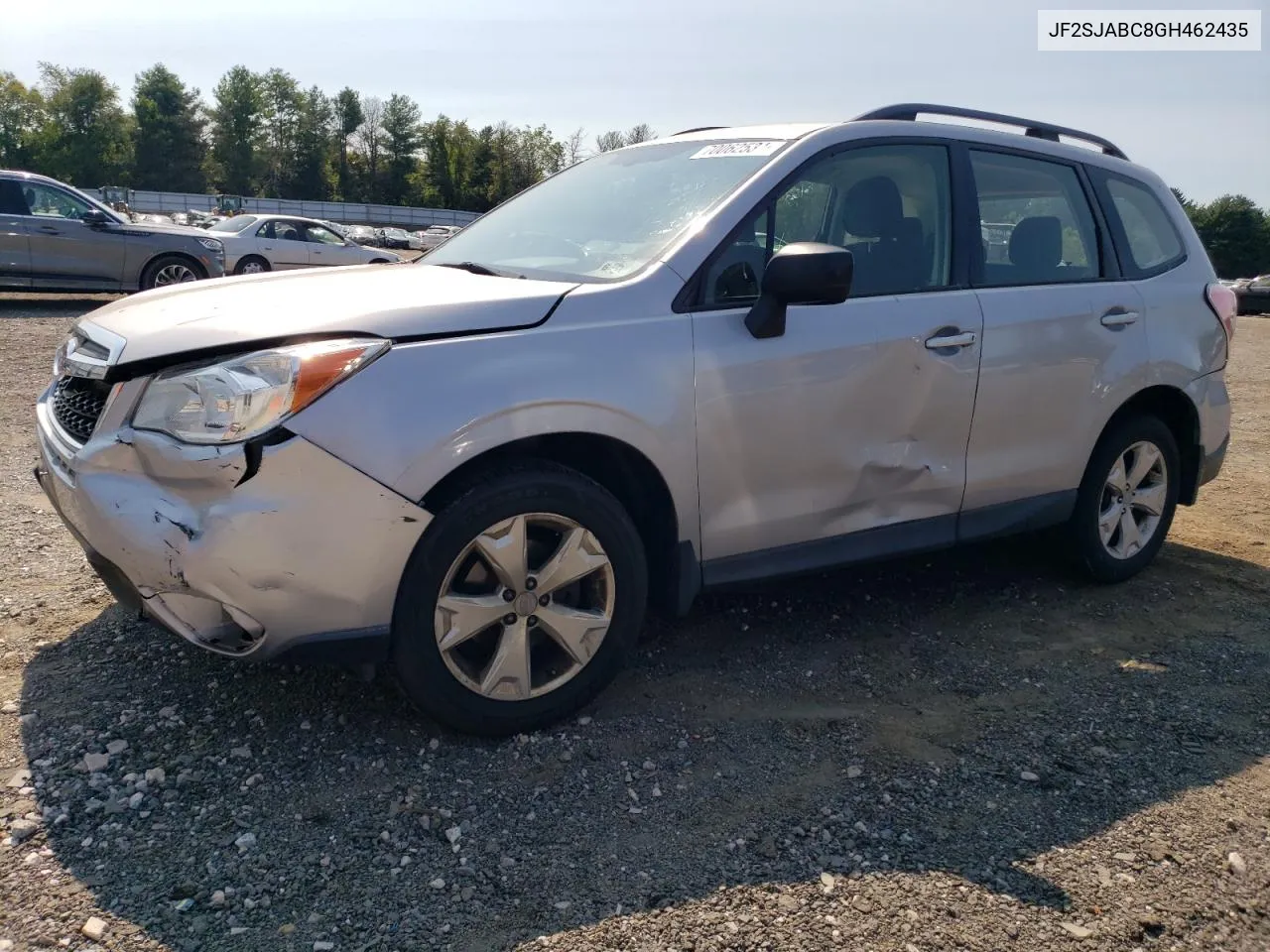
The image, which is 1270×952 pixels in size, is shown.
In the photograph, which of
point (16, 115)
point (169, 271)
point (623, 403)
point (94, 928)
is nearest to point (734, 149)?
point (623, 403)

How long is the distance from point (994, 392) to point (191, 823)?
305 centimetres

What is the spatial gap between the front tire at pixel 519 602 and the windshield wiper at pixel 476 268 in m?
0.82

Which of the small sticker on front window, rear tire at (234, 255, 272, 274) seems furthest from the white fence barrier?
the small sticker on front window

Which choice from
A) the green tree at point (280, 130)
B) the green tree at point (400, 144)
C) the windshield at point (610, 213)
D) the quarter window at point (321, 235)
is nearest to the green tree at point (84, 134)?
the green tree at point (280, 130)

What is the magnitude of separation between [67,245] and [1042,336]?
41.1 ft

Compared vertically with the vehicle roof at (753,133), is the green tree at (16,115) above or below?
above

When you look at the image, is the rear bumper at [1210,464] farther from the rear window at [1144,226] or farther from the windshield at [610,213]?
the windshield at [610,213]

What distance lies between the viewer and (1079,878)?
259 cm

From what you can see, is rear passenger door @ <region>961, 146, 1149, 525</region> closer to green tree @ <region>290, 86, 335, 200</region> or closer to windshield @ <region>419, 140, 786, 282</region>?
windshield @ <region>419, 140, 786, 282</region>

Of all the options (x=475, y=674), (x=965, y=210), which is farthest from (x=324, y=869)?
(x=965, y=210)

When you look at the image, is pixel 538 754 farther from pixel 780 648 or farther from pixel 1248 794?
pixel 1248 794

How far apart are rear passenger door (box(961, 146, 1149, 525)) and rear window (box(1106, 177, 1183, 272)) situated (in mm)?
180

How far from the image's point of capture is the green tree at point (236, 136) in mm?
91750

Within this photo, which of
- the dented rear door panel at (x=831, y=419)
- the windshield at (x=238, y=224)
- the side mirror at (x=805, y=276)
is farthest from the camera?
the windshield at (x=238, y=224)
